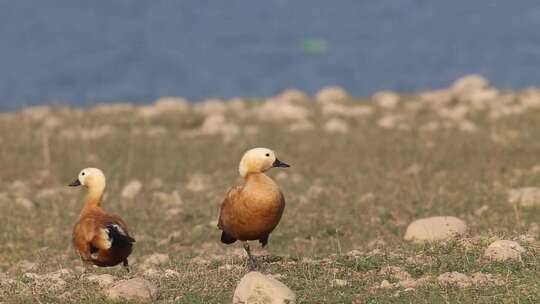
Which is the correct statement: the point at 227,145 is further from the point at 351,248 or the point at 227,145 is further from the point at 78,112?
the point at 351,248

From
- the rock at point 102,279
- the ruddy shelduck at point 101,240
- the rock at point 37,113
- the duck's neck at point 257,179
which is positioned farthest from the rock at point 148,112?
the rock at point 102,279

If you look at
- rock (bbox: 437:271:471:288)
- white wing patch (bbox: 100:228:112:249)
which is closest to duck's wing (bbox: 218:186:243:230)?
white wing patch (bbox: 100:228:112:249)

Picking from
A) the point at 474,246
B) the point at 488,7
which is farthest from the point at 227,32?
the point at 474,246

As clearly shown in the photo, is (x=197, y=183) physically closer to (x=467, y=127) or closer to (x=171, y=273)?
(x=467, y=127)

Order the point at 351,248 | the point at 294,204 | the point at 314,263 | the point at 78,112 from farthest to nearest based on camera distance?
1. the point at 78,112
2. the point at 294,204
3. the point at 351,248
4. the point at 314,263

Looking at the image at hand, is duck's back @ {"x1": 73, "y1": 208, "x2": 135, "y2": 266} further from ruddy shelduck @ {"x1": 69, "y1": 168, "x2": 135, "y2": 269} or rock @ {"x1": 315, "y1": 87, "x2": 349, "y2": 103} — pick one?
rock @ {"x1": 315, "y1": 87, "x2": 349, "y2": 103}

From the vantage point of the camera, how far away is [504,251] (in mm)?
10797

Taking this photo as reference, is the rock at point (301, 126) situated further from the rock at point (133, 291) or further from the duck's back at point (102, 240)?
the rock at point (133, 291)

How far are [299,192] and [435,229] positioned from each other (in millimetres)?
4470

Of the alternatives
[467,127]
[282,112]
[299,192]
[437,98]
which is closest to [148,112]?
[282,112]

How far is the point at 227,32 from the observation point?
53406 millimetres

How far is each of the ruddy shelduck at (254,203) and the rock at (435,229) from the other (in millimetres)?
2446

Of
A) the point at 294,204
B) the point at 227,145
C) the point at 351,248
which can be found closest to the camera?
the point at 351,248

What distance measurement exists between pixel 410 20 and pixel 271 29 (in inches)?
244
